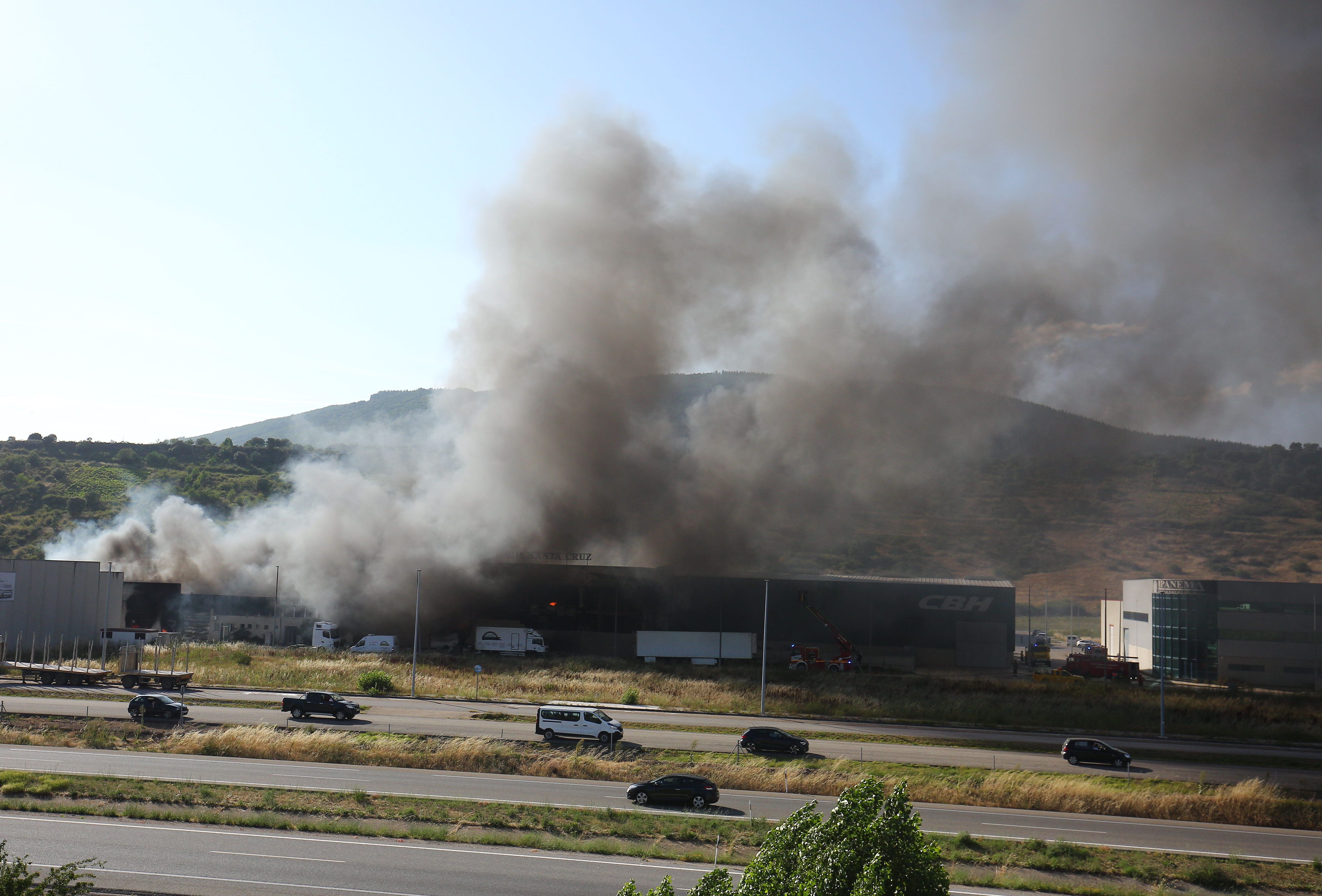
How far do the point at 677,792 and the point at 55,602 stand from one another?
2305 inches

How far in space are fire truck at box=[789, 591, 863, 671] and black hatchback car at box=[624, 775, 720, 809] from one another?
39315 mm

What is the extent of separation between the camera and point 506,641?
222 ft

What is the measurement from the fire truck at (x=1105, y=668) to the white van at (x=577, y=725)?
148 ft

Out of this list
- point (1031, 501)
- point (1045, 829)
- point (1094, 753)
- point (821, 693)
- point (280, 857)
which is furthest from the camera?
point (1031, 501)

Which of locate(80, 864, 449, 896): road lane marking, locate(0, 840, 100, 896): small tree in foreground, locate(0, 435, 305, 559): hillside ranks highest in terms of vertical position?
locate(0, 435, 305, 559): hillside

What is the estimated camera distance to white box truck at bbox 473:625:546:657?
67.4m

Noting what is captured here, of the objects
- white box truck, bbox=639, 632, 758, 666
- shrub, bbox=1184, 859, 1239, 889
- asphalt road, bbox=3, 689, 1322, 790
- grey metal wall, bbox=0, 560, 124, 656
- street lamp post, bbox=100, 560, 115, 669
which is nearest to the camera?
shrub, bbox=1184, 859, 1239, 889

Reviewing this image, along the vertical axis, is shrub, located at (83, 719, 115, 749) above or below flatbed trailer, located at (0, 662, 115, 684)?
above

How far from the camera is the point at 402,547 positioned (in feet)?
236

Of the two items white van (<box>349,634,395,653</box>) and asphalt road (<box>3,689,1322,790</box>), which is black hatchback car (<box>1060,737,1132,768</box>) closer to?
asphalt road (<box>3,689,1322,790</box>)

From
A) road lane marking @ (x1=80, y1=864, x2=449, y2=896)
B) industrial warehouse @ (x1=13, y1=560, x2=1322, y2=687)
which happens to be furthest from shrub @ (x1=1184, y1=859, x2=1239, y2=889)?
industrial warehouse @ (x1=13, y1=560, x2=1322, y2=687)

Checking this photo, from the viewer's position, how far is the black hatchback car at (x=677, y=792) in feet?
80.7

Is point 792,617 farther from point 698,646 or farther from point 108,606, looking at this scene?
point 108,606

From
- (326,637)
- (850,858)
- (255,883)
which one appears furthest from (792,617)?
(850,858)
